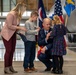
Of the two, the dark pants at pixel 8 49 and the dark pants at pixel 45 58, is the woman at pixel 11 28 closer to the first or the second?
the dark pants at pixel 8 49

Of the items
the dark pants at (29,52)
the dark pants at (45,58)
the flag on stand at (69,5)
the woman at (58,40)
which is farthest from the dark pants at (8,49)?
the flag on stand at (69,5)

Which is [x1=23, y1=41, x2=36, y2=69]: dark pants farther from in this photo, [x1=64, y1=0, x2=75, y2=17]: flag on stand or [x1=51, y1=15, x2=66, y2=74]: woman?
[x1=64, y1=0, x2=75, y2=17]: flag on stand

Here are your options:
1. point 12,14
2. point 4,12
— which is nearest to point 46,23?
point 12,14

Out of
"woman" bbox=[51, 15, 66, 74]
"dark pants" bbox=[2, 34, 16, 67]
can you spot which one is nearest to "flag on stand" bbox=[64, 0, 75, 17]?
"woman" bbox=[51, 15, 66, 74]

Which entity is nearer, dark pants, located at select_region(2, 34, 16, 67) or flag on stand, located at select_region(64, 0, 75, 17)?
dark pants, located at select_region(2, 34, 16, 67)

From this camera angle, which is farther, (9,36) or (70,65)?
(70,65)

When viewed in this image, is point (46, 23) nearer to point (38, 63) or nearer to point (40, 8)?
point (38, 63)

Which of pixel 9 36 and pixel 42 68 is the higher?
pixel 9 36

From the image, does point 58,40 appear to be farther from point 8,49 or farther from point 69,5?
point 69,5

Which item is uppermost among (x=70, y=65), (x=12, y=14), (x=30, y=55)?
(x=12, y=14)

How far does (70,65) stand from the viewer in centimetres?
742

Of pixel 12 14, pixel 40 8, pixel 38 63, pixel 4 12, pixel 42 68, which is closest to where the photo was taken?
pixel 12 14

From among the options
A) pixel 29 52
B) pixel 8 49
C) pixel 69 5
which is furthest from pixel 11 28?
pixel 69 5

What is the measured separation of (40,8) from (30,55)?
12.9ft
